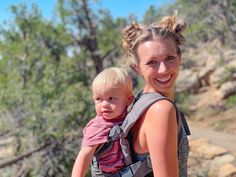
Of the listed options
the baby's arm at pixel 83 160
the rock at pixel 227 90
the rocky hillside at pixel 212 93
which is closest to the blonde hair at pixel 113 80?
the baby's arm at pixel 83 160

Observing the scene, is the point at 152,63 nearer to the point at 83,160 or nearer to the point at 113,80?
the point at 113,80

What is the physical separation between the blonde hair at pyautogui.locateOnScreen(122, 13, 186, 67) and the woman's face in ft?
0.09

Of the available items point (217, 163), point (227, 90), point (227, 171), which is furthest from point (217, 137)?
point (227, 90)

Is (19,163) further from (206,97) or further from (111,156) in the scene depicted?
(206,97)

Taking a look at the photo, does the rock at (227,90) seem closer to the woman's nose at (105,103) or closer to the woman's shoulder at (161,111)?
the woman's nose at (105,103)

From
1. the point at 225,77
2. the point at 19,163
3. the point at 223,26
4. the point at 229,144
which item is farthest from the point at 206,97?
the point at 19,163

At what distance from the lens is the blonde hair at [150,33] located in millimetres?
1929

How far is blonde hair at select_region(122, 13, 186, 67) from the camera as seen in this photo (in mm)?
1929

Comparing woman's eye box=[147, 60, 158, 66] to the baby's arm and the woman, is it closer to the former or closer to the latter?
the woman

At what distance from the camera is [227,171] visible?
7.30 m

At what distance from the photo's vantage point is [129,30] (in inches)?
78.5

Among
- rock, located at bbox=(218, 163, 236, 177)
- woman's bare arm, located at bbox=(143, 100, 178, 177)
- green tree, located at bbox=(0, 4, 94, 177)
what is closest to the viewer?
woman's bare arm, located at bbox=(143, 100, 178, 177)

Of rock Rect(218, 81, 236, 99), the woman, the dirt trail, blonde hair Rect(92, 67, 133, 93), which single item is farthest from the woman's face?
rock Rect(218, 81, 236, 99)

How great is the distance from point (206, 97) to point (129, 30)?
1710cm
